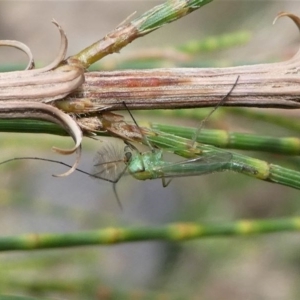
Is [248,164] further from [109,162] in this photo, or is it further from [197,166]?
[109,162]

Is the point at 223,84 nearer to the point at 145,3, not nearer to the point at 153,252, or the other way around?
the point at 153,252

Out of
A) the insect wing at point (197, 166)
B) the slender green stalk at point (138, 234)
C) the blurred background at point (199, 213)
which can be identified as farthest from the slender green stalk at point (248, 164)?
the blurred background at point (199, 213)

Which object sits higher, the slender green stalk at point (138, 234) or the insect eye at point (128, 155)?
the insect eye at point (128, 155)

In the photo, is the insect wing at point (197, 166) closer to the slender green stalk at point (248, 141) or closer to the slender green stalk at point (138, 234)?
the slender green stalk at point (248, 141)

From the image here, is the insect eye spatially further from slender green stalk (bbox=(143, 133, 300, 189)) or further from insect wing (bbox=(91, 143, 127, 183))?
slender green stalk (bbox=(143, 133, 300, 189))

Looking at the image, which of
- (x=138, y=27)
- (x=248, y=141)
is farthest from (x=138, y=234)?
(x=138, y=27)

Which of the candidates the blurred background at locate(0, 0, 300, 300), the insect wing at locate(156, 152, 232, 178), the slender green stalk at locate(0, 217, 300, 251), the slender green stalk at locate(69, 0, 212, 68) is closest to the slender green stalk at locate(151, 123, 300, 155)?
the insect wing at locate(156, 152, 232, 178)
